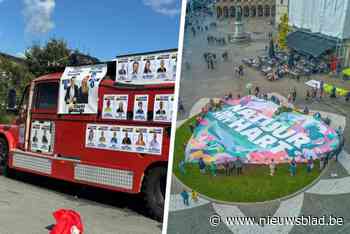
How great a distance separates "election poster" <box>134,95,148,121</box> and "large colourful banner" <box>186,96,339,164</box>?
257cm

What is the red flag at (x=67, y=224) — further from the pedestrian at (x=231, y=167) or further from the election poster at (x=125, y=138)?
the election poster at (x=125, y=138)

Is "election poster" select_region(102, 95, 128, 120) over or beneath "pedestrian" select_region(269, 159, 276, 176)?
over

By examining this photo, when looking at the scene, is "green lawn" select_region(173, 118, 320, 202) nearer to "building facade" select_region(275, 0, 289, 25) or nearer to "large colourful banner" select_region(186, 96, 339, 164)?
"large colourful banner" select_region(186, 96, 339, 164)

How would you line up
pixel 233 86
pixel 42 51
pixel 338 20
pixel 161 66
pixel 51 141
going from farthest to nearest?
1. pixel 42 51
2. pixel 51 141
3. pixel 161 66
4. pixel 233 86
5. pixel 338 20

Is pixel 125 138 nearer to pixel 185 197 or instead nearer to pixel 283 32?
pixel 185 197

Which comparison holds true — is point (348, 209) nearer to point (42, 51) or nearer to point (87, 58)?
point (87, 58)

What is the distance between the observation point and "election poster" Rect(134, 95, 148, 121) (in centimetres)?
571

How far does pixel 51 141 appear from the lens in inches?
279

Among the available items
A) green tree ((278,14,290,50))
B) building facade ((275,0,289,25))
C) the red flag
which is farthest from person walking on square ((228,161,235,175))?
the red flag

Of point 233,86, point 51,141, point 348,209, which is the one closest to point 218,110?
point 233,86

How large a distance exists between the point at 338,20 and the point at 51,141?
17.7 feet

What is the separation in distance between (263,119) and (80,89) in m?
4.15

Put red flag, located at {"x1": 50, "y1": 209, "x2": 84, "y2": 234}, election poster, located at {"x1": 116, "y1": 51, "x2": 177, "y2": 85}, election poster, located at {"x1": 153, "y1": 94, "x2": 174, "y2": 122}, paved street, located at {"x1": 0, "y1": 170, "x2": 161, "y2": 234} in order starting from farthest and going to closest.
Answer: election poster, located at {"x1": 116, "y1": 51, "x2": 177, "y2": 85} < election poster, located at {"x1": 153, "y1": 94, "x2": 174, "y2": 122} < paved street, located at {"x1": 0, "y1": 170, "x2": 161, "y2": 234} < red flag, located at {"x1": 50, "y1": 209, "x2": 84, "y2": 234}

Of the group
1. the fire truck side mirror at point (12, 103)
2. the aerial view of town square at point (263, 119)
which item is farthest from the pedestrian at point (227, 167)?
the fire truck side mirror at point (12, 103)
